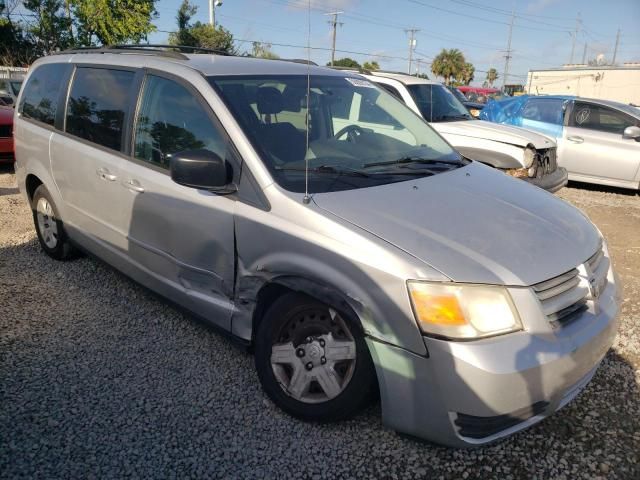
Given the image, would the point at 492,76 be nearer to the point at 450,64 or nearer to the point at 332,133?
the point at 450,64

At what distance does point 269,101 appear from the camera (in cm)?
304

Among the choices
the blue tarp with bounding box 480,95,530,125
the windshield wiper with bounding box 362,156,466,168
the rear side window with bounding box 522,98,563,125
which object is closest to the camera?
the windshield wiper with bounding box 362,156,466,168

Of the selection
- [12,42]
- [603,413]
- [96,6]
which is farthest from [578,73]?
[603,413]

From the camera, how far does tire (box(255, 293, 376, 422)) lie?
2.40m

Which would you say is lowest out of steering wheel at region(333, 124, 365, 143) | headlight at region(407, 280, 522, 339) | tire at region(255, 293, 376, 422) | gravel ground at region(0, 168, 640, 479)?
gravel ground at region(0, 168, 640, 479)

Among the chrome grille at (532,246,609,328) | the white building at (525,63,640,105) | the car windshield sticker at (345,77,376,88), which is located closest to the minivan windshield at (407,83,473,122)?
the car windshield sticker at (345,77,376,88)

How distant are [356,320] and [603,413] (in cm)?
159

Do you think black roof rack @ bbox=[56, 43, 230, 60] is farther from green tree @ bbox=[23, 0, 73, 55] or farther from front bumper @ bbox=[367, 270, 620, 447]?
green tree @ bbox=[23, 0, 73, 55]

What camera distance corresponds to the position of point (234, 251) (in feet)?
9.02

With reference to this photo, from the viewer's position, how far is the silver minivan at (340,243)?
212 centimetres

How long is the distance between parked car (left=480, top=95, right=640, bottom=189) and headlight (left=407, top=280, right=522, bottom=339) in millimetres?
7726

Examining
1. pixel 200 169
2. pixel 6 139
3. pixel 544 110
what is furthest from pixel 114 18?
pixel 200 169

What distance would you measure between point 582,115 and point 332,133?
7263mm

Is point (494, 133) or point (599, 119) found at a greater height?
point (599, 119)
